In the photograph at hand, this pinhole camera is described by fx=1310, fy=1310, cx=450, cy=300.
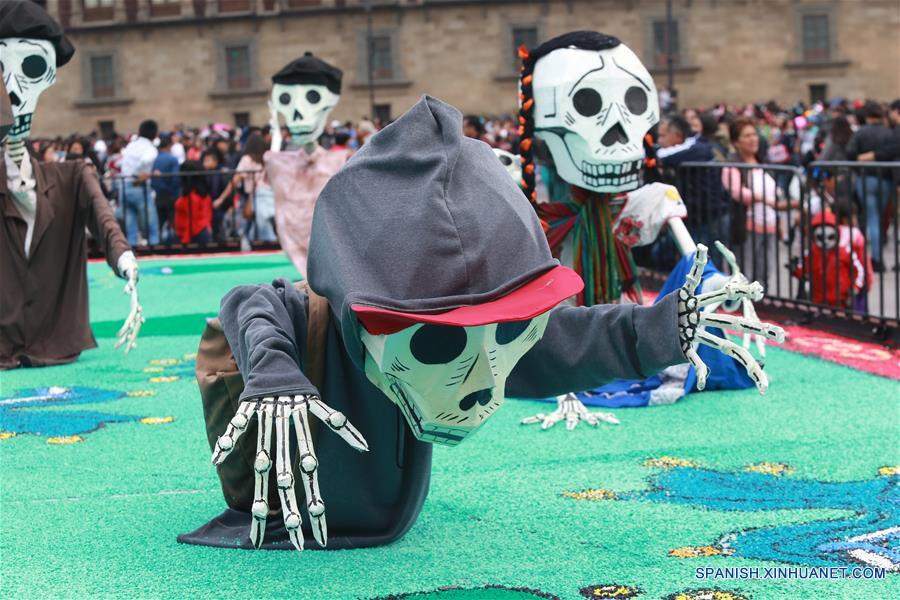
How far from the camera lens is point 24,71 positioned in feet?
22.9

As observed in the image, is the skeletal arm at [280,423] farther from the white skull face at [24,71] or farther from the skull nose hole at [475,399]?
the white skull face at [24,71]

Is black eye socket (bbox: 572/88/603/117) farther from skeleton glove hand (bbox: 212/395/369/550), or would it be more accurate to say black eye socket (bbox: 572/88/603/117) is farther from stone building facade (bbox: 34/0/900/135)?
stone building facade (bbox: 34/0/900/135)

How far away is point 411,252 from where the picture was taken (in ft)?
10.1

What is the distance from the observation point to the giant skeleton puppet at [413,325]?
2.99 m

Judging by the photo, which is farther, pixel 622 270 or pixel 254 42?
pixel 254 42

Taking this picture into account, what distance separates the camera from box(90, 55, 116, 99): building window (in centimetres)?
4488

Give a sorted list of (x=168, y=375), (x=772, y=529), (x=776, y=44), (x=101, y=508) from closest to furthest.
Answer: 1. (x=772, y=529)
2. (x=101, y=508)
3. (x=168, y=375)
4. (x=776, y=44)

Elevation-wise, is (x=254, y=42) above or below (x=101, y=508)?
above

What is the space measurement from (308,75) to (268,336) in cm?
692

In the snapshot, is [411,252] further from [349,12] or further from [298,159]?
[349,12]

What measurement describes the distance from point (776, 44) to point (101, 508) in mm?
42295

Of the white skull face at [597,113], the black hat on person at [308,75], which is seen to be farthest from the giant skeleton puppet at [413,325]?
the black hat on person at [308,75]

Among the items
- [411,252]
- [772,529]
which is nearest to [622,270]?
[772,529]

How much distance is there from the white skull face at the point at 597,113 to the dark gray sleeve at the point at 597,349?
248cm
